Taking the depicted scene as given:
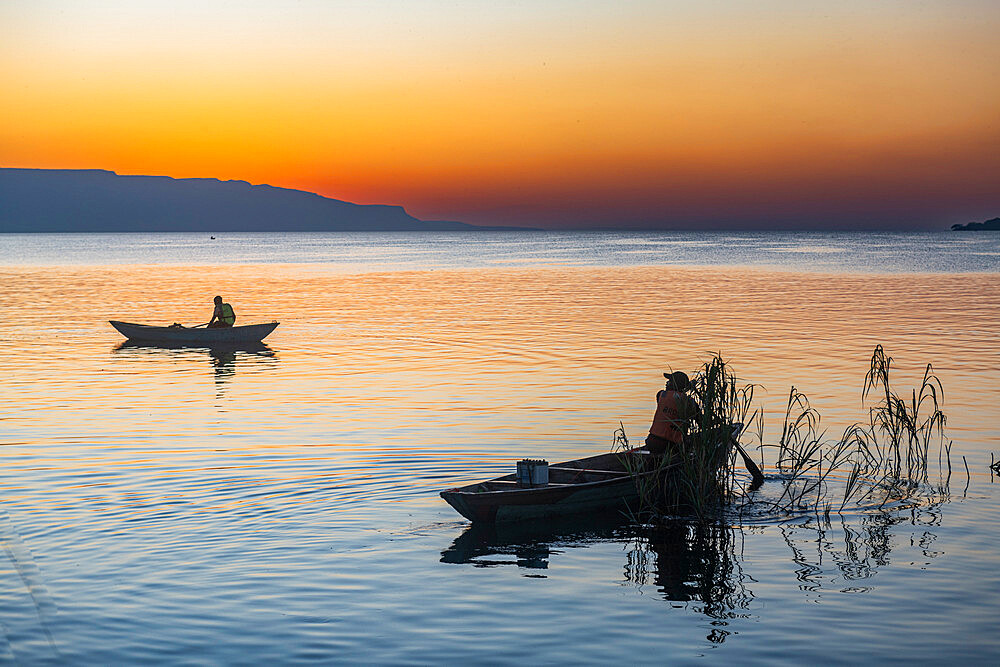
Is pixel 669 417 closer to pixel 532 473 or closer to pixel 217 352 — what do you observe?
pixel 532 473

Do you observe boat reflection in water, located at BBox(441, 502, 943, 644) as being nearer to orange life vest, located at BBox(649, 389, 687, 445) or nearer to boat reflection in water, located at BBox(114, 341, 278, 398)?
orange life vest, located at BBox(649, 389, 687, 445)

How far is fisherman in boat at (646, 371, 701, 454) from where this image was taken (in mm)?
14070

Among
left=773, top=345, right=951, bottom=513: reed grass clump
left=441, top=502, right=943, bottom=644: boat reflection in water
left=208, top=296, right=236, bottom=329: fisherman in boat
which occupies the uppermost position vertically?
left=208, top=296, right=236, bottom=329: fisherman in boat

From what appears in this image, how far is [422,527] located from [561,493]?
190cm

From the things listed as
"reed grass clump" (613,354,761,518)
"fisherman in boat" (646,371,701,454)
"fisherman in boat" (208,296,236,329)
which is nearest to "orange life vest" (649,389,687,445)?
"fisherman in boat" (646,371,701,454)

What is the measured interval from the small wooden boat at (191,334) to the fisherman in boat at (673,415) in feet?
72.3

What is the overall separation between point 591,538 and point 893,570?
3.68m

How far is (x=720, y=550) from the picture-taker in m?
12.7

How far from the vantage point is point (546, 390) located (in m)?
24.8

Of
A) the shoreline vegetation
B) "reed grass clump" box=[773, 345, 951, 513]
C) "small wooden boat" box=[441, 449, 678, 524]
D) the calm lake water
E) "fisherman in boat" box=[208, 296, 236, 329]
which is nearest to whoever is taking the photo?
the calm lake water

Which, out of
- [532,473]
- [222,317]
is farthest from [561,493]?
[222,317]

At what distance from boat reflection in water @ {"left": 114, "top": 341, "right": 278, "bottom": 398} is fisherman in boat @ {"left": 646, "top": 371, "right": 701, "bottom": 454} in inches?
707

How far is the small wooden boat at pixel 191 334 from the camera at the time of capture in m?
34.0

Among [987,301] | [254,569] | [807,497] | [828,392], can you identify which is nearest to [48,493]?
[254,569]
